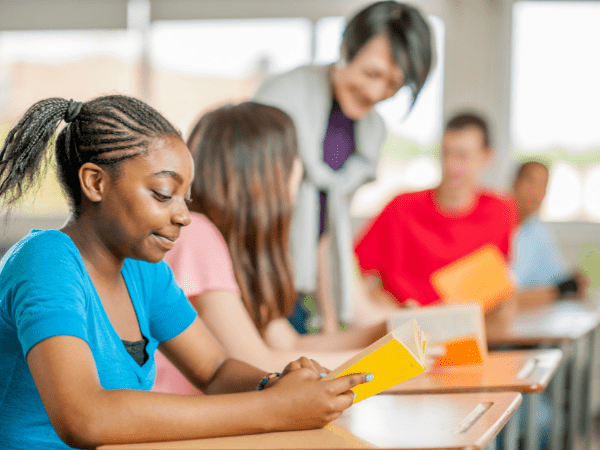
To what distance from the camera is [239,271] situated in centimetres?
140

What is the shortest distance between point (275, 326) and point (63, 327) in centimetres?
91

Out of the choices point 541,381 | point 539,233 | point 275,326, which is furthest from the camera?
point 539,233

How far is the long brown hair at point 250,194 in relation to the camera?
1.40m

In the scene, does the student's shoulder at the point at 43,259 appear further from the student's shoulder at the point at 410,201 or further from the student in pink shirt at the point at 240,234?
the student's shoulder at the point at 410,201

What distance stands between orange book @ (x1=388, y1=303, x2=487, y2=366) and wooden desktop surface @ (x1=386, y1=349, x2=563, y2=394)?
0.07 ft

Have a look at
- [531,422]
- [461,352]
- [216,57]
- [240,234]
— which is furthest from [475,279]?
[216,57]

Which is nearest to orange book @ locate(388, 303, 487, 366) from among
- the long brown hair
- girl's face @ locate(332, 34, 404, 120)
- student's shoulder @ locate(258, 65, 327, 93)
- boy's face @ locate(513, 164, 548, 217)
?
the long brown hair

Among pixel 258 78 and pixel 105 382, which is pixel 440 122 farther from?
pixel 105 382

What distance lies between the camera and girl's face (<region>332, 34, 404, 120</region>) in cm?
207

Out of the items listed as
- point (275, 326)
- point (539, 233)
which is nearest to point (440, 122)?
point (539, 233)

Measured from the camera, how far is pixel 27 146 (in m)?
1.00

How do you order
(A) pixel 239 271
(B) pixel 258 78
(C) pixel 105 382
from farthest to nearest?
(B) pixel 258 78
(A) pixel 239 271
(C) pixel 105 382

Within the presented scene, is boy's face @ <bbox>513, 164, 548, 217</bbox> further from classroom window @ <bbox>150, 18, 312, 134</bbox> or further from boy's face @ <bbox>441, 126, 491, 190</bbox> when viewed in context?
classroom window @ <bbox>150, 18, 312, 134</bbox>

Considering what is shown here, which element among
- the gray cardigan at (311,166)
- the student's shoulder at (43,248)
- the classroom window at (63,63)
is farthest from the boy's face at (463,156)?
the classroom window at (63,63)
